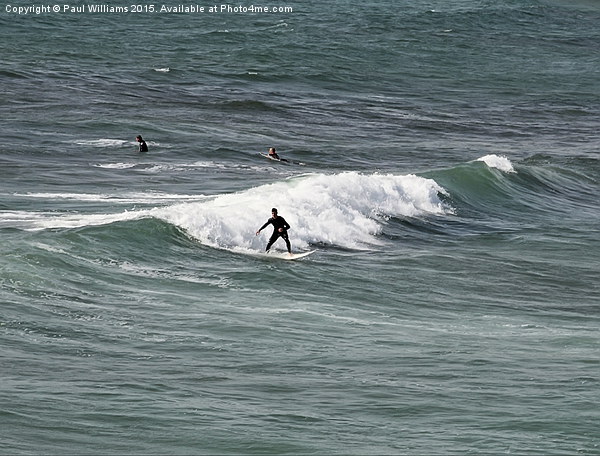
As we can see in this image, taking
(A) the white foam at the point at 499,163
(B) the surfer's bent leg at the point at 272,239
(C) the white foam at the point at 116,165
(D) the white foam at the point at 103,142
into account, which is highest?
(B) the surfer's bent leg at the point at 272,239

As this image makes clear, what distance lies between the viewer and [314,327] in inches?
789

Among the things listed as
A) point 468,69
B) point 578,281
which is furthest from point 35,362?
point 468,69

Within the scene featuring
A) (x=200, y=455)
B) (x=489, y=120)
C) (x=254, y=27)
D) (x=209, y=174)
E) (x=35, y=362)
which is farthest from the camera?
(x=254, y=27)

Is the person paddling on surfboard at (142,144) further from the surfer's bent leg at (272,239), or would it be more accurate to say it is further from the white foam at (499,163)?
the surfer's bent leg at (272,239)

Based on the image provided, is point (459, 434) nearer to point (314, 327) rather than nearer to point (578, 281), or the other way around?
point (314, 327)

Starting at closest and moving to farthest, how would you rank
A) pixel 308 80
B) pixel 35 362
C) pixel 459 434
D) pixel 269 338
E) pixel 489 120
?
1. pixel 459 434
2. pixel 35 362
3. pixel 269 338
4. pixel 489 120
5. pixel 308 80

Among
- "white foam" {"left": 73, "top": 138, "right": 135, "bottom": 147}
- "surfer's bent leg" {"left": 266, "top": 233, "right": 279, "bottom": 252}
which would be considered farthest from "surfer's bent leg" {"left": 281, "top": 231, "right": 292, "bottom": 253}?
"white foam" {"left": 73, "top": 138, "right": 135, "bottom": 147}

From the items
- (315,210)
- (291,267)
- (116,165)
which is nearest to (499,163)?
(116,165)

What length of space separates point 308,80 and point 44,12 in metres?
26.0

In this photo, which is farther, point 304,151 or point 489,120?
point 489,120

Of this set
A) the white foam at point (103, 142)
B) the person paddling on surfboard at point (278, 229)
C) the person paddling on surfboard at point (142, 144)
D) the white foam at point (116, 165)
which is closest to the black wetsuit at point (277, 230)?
the person paddling on surfboard at point (278, 229)

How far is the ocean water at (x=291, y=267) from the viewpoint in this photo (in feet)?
49.9

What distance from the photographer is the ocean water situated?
15211 millimetres

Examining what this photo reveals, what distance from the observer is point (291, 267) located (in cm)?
2484
